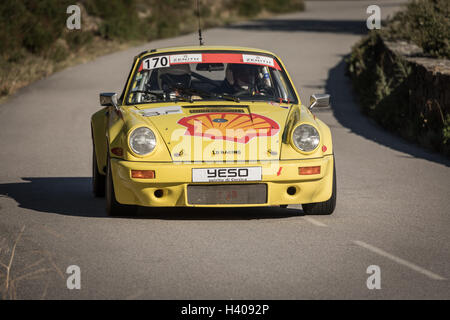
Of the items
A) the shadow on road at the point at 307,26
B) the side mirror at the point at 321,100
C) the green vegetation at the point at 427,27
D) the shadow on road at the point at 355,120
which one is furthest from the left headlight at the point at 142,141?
the shadow on road at the point at 307,26

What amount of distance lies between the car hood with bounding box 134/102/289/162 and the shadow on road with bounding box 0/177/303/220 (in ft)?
2.85

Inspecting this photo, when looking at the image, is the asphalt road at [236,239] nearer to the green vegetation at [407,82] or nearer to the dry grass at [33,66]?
the green vegetation at [407,82]

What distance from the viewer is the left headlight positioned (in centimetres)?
765

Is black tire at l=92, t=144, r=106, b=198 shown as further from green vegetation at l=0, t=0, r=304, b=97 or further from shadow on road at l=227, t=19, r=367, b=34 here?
shadow on road at l=227, t=19, r=367, b=34

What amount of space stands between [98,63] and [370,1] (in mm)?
44194

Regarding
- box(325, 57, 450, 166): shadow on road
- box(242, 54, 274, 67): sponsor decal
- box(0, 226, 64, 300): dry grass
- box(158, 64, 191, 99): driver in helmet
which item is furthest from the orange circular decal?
box(325, 57, 450, 166): shadow on road

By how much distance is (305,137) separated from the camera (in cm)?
782

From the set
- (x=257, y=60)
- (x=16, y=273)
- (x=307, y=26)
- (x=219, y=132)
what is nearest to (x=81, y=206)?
(x=219, y=132)

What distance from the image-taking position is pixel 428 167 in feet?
39.1

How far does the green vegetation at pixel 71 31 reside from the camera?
81.3 ft

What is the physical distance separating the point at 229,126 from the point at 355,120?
10517 millimetres

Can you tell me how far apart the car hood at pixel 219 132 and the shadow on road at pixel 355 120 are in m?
5.02

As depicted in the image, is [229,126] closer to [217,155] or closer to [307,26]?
[217,155]
